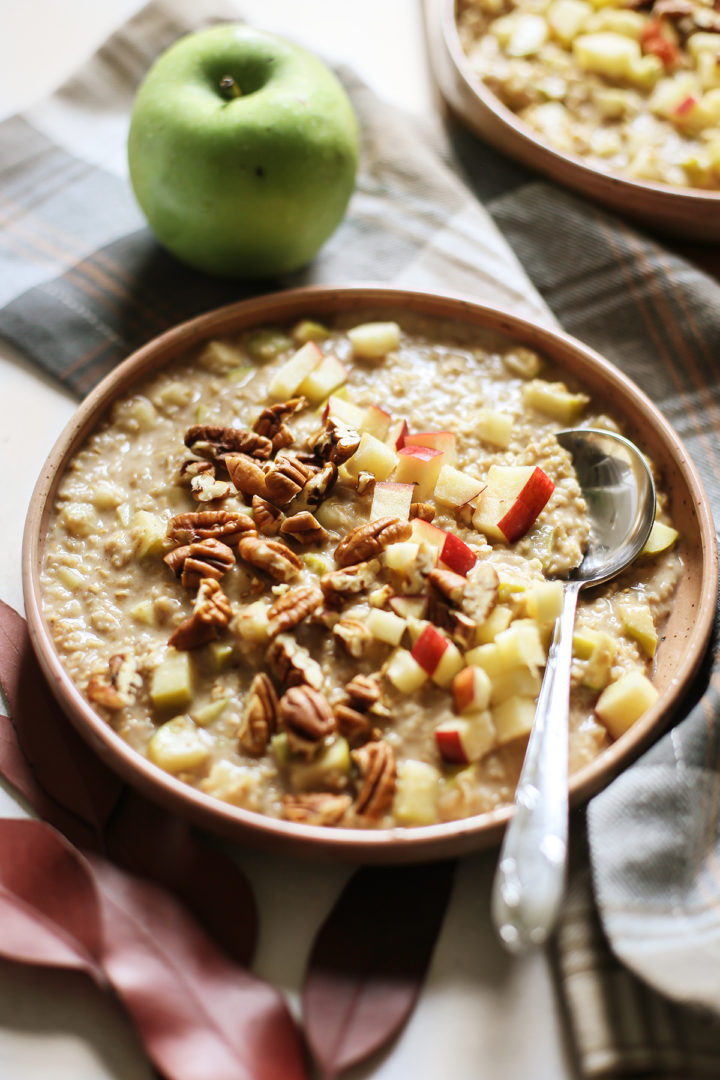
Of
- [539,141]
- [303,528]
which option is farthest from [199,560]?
[539,141]

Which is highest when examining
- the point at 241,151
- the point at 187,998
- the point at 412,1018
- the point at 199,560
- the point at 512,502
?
the point at 241,151

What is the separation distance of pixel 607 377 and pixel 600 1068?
112 cm

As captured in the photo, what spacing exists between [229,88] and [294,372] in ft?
1.98

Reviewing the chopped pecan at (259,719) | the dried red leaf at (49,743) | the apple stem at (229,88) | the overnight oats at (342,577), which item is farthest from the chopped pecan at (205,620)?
the apple stem at (229,88)

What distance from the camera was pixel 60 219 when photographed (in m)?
2.10

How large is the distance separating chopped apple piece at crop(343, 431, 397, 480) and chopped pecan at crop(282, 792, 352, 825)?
566 mm

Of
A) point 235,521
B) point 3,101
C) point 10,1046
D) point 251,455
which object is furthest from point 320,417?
point 3,101

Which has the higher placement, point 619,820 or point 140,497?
point 140,497

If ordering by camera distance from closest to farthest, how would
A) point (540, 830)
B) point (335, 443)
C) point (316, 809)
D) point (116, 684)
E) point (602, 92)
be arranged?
point (540, 830), point (316, 809), point (116, 684), point (335, 443), point (602, 92)

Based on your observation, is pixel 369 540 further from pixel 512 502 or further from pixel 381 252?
pixel 381 252

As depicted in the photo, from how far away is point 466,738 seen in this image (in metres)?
1.31

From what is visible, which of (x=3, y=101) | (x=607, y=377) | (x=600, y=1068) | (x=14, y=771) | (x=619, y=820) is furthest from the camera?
(x=3, y=101)

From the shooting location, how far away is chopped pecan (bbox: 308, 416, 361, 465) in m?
1.56

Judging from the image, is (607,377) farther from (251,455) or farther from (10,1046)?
(10,1046)
